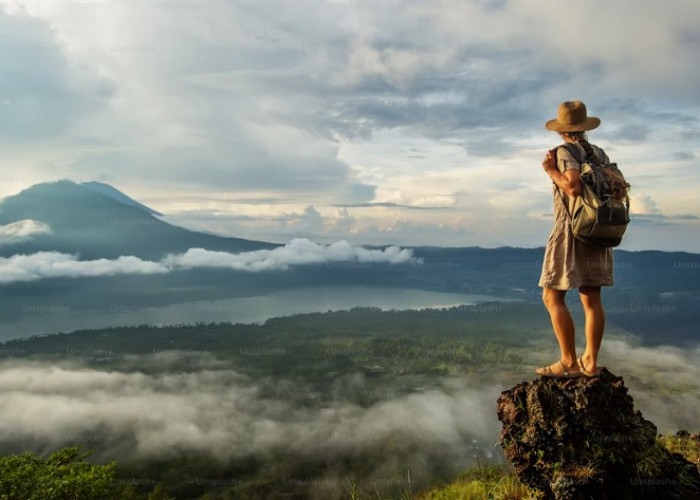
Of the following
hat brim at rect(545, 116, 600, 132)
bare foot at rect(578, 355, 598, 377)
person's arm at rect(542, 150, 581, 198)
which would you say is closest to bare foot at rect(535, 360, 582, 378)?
bare foot at rect(578, 355, 598, 377)

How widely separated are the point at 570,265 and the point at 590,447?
2388 millimetres

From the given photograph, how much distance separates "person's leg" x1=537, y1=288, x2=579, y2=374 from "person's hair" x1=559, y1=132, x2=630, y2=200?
1.48 m

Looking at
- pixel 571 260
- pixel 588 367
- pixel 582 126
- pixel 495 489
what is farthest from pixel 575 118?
pixel 495 489

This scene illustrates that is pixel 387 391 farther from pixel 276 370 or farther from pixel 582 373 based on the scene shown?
pixel 582 373

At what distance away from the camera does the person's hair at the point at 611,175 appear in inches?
255

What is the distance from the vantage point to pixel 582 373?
273 inches

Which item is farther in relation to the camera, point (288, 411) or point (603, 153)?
point (288, 411)

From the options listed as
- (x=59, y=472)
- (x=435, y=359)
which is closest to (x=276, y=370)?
(x=435, y=359)

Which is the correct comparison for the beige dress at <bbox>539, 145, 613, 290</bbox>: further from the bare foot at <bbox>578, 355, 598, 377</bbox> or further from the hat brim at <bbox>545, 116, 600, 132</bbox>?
the bare foot at <bbox>578, 355, 598, 377</bbox>

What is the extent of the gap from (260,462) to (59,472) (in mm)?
115601

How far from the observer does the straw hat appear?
6.93 metres

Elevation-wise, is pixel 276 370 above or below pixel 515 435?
below

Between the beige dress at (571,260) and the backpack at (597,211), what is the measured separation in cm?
21

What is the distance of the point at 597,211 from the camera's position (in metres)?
6.24
